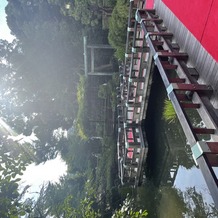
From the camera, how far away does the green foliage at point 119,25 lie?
10039mm

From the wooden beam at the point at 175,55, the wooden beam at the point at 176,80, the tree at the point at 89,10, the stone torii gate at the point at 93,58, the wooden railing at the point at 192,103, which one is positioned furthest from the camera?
the stone torii gate at the point at 93,58

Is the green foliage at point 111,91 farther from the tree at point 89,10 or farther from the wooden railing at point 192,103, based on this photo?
the wooden railing at point 192,103

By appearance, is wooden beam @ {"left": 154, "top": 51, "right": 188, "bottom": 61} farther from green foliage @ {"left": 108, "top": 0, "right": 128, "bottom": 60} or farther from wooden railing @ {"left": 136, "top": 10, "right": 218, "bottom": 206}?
green foliage @ {"left": 108, "top": 0, "right": 128, "bottom": 60}

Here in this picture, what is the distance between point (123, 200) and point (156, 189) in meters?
1.95

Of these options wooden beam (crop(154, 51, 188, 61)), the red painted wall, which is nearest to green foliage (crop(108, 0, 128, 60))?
the red painted wall

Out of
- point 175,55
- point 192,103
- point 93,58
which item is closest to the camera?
point 192,103

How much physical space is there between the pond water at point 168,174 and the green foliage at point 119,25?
3432 mm

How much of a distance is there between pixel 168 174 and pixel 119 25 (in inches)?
259

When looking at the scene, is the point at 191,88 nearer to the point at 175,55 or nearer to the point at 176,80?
the point at 176,80

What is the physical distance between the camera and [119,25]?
10781 millimetres

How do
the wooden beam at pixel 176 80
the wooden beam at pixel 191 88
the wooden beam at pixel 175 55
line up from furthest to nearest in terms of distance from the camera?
the wooden beam at pixel 175 55
the wooden beam at pixel 176 80
the wooden beam at pixel 191 88

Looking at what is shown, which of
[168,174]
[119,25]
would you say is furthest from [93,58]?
[168,174]

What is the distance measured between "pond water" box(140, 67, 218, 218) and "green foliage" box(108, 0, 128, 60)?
3.43m

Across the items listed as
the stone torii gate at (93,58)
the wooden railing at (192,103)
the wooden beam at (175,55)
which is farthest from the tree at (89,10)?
the wooden beam at (175,55)
